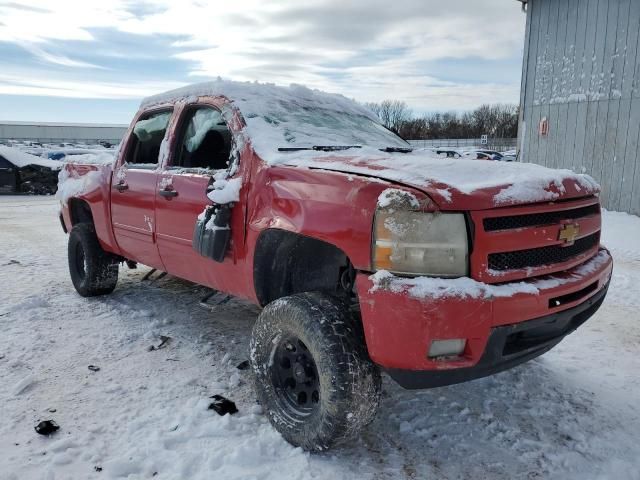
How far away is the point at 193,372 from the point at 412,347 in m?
1.87

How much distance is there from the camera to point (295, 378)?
8.95ft

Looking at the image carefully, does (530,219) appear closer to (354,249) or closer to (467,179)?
(467,179)

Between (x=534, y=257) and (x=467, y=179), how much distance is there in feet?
1.54

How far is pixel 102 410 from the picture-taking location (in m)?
3.00

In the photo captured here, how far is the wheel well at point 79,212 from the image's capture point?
17.4ft

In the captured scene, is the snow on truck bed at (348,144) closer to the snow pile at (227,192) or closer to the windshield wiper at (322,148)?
the windshield wiper at (322,148)

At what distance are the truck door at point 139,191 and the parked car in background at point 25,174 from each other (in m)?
14.8

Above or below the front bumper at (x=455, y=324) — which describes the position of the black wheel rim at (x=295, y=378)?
below

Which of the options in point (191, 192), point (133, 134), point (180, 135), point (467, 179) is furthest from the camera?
point (133, 134)

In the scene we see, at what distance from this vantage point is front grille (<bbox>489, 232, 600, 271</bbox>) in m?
2.28

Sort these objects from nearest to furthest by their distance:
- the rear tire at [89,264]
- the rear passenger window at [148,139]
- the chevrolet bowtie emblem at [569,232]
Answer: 1. the chevrolet bowtie emblem at [569,232]
2. the rear passenger window at [148,139]
3. the rear tire at [89,264]

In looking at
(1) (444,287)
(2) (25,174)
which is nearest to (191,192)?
(1) (444,287)

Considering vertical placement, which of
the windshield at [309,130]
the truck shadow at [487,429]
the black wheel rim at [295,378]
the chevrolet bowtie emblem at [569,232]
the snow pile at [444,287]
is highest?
the windshield at [309,130]

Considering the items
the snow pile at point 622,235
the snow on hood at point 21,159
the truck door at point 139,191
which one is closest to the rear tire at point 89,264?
the truck door at point 139,191
